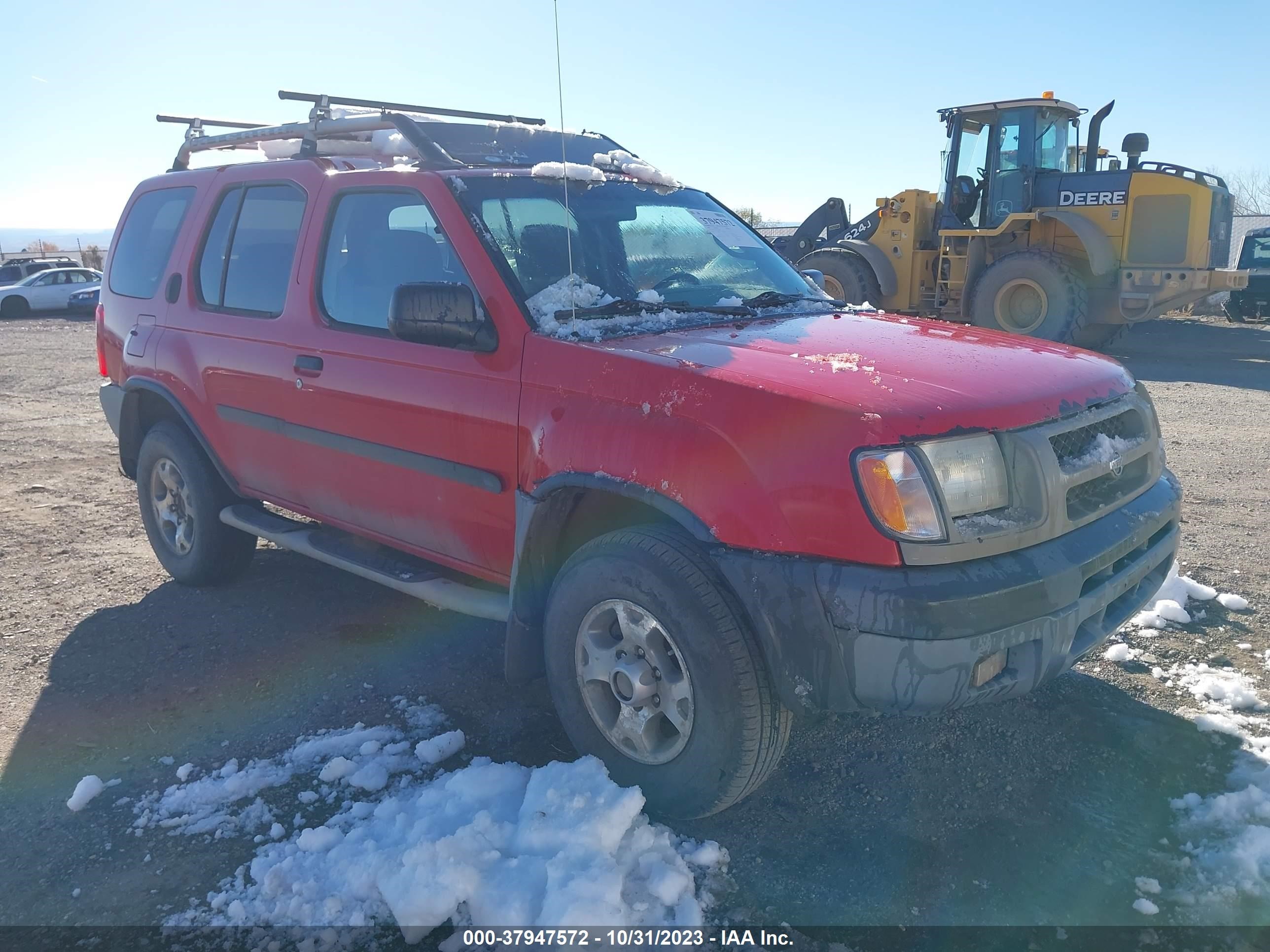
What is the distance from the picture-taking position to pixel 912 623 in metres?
2.38

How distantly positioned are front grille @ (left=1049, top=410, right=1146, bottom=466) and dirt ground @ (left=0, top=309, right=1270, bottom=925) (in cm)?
111

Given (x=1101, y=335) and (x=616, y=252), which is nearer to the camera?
(x=616, y=252)

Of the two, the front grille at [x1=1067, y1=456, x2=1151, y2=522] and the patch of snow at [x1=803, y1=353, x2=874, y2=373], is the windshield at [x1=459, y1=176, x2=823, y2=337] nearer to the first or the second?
the patch of snow at [x1=803, y1=353, x2=874, y2=373]

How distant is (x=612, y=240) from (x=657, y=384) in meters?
1.15

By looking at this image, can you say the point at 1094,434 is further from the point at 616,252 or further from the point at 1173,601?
the point at 1173,601

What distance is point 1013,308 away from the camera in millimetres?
13367

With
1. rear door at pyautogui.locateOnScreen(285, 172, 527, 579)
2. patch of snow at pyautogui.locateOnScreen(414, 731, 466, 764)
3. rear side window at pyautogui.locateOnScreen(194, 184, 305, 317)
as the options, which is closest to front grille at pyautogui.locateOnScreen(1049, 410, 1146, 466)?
rear door at pyautogui.locateOnScreen(285, 172, 527, 579)

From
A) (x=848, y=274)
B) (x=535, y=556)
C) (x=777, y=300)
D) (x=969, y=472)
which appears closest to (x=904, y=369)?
(x=969, y=472)

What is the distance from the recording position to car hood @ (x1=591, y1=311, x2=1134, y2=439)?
8.41 feet

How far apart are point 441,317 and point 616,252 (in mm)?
851

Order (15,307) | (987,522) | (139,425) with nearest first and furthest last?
(987,522) → (139,425) → (15,307)

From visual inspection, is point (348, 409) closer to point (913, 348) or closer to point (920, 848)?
point (913, 348)

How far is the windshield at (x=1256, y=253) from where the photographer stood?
16.6 m

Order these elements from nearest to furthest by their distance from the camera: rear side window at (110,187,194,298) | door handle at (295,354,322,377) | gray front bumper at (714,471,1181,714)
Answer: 1. gray front bumper at (714,471,1181,714)
2. door handle at (295,354,322,377)
3. rear side window at (110,187,194,298)
